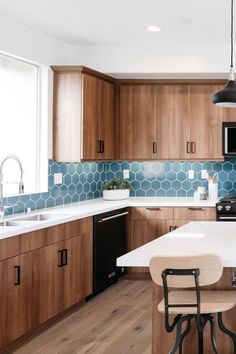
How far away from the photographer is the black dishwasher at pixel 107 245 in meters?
4.98

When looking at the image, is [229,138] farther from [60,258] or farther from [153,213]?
[60,258]

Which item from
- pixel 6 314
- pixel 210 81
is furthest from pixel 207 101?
pixel 6 314

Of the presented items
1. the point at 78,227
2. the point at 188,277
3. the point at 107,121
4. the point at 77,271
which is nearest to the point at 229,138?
the point at 107,121

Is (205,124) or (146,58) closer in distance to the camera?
(146,58)

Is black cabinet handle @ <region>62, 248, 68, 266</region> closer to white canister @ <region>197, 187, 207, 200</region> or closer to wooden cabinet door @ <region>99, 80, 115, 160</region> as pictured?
wooden cabinet door @ <region>99, 80, 115, 160</region>

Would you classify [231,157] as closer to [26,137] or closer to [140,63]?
[140,63]

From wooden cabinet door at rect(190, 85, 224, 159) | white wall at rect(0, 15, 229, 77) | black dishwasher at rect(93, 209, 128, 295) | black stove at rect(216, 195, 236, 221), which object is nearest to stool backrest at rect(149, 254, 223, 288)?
black dishwasher at rect(93, 209, 128, 295)

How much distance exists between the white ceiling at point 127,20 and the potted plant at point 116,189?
160cm

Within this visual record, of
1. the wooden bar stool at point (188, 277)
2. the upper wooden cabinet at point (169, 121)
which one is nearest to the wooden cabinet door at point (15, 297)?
the wooden bar stool at point (188, 277)

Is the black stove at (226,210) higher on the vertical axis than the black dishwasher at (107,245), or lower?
higher

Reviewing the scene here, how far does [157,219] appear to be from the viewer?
5719 millimetres

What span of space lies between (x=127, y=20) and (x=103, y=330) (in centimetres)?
265

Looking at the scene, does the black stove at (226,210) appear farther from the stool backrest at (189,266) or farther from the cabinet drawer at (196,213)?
the stool backrest at (189,266)

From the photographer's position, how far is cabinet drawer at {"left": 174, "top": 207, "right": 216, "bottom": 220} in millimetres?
5656
